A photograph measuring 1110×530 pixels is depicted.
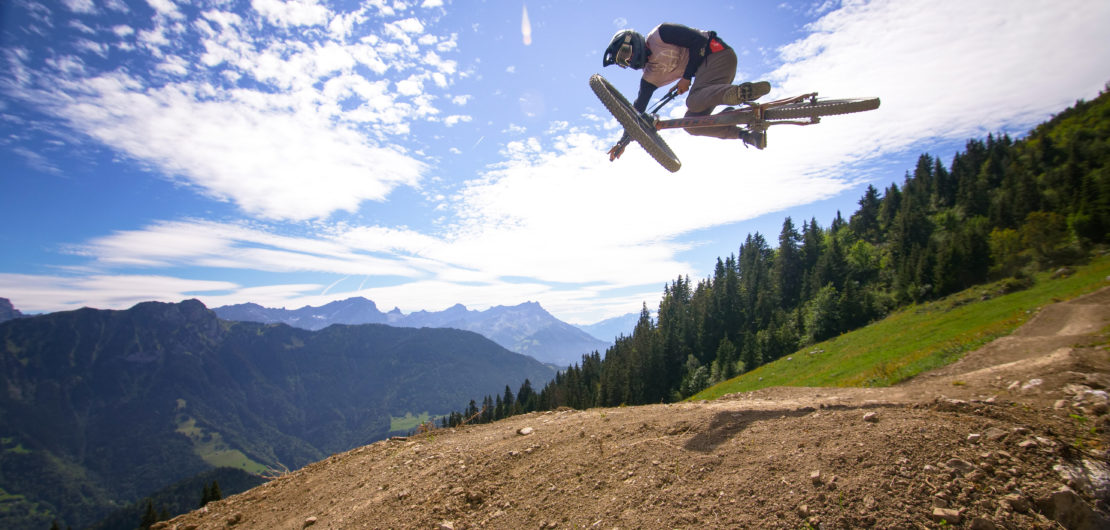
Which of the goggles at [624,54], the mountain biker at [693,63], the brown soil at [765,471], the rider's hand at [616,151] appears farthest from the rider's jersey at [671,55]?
the brown soil at [765,471]

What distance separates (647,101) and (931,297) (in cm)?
7317

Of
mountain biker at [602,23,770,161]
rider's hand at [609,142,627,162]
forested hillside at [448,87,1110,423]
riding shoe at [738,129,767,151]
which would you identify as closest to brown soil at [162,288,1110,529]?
riding shoe at [738,129,767,151]

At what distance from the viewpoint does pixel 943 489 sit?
3885mm

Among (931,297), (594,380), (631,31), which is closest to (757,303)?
(931,297)

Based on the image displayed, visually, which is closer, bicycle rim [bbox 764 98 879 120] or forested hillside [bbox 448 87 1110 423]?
bicycle rim [bbox 764 98 879 120]

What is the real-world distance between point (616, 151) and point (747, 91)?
8.78ft

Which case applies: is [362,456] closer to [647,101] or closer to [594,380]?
[647,101]

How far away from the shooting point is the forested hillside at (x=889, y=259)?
48291mm

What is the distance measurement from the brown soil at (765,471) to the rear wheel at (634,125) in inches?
187

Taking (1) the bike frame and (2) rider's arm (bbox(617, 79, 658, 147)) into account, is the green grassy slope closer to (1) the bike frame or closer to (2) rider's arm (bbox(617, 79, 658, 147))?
(1) the bike frame

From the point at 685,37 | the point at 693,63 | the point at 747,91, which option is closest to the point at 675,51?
the point at 685,37

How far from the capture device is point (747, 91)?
689 centimetres

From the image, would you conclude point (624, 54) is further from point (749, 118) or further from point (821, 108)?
point (821, 108)

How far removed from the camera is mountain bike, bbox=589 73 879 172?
6.84m
